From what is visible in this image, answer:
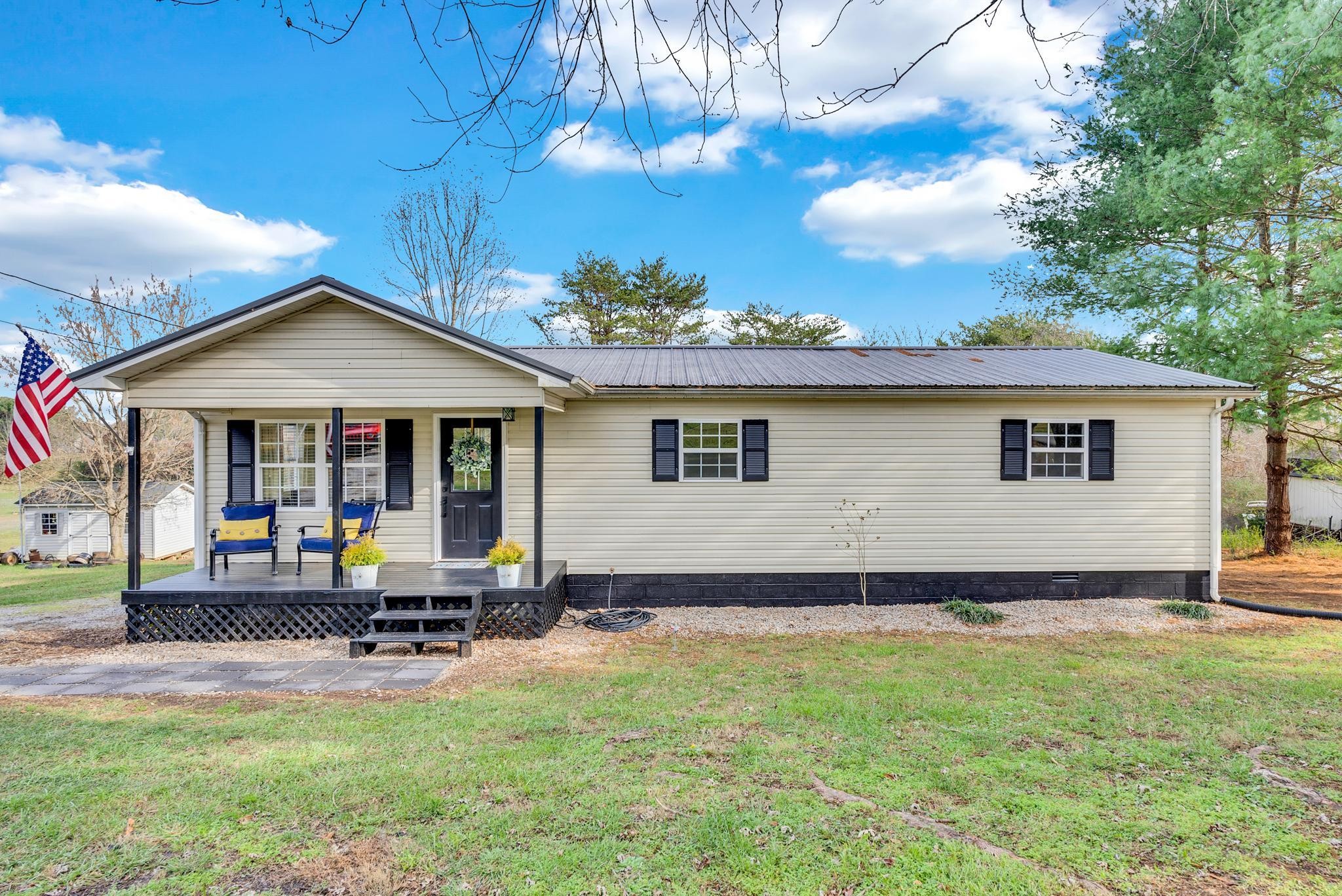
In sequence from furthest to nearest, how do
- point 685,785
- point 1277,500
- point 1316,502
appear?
point 1316,502, point 1277,500, point 685,785

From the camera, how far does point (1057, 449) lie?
9.02 metres

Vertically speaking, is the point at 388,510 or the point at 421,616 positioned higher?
the point at 388,510

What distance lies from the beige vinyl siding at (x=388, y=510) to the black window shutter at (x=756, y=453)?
432cm

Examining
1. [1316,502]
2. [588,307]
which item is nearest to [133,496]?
[588,307]

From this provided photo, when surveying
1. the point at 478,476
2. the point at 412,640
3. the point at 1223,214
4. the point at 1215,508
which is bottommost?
the point at 412,640

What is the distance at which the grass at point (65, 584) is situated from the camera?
10.3 metres

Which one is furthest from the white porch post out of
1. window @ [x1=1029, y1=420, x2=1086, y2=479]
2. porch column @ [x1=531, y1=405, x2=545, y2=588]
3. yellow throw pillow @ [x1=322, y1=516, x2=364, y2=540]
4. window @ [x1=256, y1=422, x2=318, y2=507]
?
window @ [x1=1029, y1=420, x2=1086, y2=479]

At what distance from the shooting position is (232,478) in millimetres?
8758

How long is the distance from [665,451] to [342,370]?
409 cm

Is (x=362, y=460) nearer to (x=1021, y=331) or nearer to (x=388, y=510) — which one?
(x=388, y=510)

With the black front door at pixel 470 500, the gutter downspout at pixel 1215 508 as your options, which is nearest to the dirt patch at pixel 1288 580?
the gutter downspout at pixel 1215 508

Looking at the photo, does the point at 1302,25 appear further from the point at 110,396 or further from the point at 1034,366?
the point at 110,396

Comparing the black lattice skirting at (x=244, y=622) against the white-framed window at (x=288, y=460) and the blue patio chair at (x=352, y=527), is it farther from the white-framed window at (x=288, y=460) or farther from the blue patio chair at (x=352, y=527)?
the white-framed window at (x=288, y=460)

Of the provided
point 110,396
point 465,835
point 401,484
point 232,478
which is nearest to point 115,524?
point 110,396
